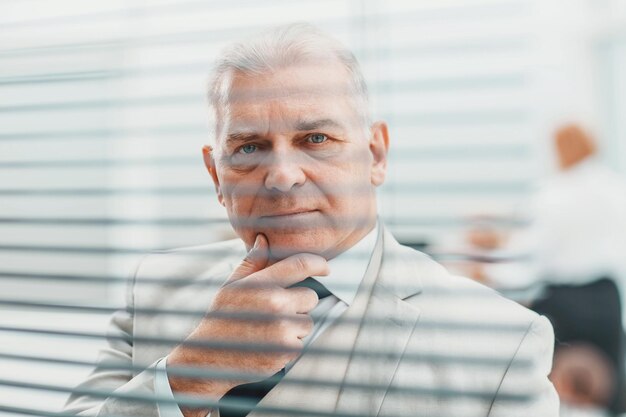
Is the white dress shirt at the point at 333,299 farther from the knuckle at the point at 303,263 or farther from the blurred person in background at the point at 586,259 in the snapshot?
the blurred person in background at the point at 586,259

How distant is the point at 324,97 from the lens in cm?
93

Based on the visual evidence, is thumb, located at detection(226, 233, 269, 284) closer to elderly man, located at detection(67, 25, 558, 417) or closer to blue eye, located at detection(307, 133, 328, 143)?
elderly man, located at detection(67, 25, 558, 417)

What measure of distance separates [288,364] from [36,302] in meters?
0.38

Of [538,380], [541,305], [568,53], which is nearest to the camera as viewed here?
[538,380]

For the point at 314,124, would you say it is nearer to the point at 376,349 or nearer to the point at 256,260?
the point at 256,260

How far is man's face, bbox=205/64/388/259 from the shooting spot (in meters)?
0.92

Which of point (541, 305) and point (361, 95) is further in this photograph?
point (541, 305)

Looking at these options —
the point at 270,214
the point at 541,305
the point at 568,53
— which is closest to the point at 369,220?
the point at 270,214

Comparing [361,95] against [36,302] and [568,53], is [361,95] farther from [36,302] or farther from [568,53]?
[568,53]

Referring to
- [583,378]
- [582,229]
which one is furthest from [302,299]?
[583,378]

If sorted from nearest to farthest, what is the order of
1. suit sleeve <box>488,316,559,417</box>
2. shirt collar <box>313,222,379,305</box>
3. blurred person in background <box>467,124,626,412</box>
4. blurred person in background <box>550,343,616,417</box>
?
suit sleeve <box>488,316,559,417</box>, shirt collar <box>313,222,379,305</box>, blurred person in background <box>467,124,626,412</box>, blurred person in background <box>550,343,616,417</box>

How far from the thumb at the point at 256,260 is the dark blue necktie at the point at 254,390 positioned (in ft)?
0.19

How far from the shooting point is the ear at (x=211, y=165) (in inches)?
39.5

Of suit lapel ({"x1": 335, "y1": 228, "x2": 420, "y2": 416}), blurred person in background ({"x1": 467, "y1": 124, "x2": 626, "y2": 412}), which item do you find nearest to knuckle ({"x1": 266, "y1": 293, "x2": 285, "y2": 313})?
suit lapel ({"x1": 335, "y1": 228, "x2": 420, "y2": 416})
